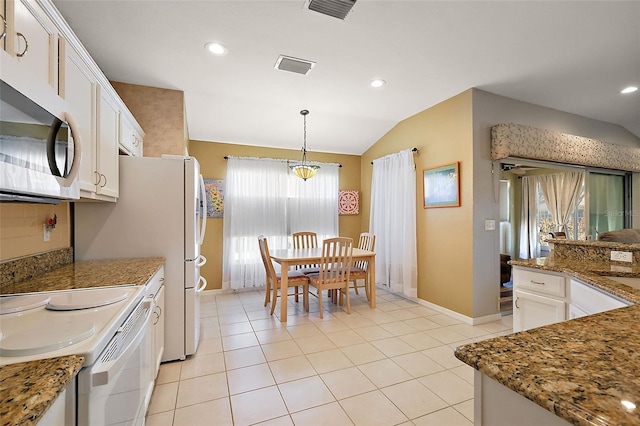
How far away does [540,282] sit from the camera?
1.93 meters

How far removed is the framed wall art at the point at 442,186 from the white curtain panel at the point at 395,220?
240 mm

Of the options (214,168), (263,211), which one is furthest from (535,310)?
(214,168)

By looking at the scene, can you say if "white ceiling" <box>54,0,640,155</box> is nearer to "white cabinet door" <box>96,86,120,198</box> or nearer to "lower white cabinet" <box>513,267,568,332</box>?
"white cabinet door" <box>96,86,120,198</box>

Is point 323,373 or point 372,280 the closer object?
point 323,373

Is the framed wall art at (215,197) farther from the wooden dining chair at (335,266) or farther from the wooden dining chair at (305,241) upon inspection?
the wooden dining chair at (335,266)

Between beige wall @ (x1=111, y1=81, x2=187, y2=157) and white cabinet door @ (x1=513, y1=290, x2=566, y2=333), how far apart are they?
3.44 metres

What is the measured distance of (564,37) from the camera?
2293mm

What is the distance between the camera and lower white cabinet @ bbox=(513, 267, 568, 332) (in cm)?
182

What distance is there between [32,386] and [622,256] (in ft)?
9.77

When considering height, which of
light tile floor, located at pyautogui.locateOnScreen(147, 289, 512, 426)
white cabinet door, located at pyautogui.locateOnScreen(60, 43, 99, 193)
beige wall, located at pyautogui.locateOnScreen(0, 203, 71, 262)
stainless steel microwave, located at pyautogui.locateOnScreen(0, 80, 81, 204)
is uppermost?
white cabinet door, located at pyautogui.locateOnScreen(60, 43, 99, 193)

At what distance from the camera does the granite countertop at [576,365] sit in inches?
20.7

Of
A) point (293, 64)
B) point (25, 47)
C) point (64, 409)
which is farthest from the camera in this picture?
point (293, 64)

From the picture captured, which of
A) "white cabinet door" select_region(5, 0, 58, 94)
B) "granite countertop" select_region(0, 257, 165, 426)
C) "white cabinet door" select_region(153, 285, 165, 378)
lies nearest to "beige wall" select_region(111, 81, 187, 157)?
"white cabinet door" select_region(153, 285, 165, 378)

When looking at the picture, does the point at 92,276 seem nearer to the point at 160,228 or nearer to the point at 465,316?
the point at 160,228
